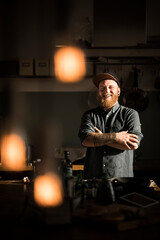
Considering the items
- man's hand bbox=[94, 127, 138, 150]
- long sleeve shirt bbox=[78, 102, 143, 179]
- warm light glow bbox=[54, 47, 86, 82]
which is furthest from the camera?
warm light glow bbox=[54, 47, 86, 82]

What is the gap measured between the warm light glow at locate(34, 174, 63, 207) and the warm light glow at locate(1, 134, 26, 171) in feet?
7.15

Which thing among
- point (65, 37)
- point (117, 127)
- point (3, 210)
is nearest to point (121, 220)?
point (3, 210)

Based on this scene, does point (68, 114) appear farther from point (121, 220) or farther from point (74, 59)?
point (121, 220)

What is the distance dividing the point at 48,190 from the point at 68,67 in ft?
9.27

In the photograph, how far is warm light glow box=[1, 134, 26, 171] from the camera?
3.71 m

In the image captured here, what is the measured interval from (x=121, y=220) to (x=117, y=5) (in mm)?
2539

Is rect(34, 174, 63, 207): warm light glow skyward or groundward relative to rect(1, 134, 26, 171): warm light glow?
skyward

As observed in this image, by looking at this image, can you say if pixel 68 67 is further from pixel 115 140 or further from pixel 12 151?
pixel 115 140

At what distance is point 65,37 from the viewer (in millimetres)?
4094

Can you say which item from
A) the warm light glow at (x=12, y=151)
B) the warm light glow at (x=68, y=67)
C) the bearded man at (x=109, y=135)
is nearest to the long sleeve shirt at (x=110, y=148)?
the bearded man at (x=109, y=135)

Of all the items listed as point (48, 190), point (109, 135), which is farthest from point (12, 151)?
point (48, 190)

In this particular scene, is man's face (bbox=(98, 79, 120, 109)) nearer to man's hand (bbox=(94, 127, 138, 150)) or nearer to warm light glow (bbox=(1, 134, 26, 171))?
man's hand (bbox=(94, 127, 138, 150))

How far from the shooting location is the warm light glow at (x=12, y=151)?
146 inches

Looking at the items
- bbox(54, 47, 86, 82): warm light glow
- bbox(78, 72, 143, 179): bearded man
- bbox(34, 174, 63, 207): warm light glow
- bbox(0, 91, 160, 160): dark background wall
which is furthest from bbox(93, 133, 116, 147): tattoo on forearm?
bbox(54, 47, 86, 82): warm light glow
